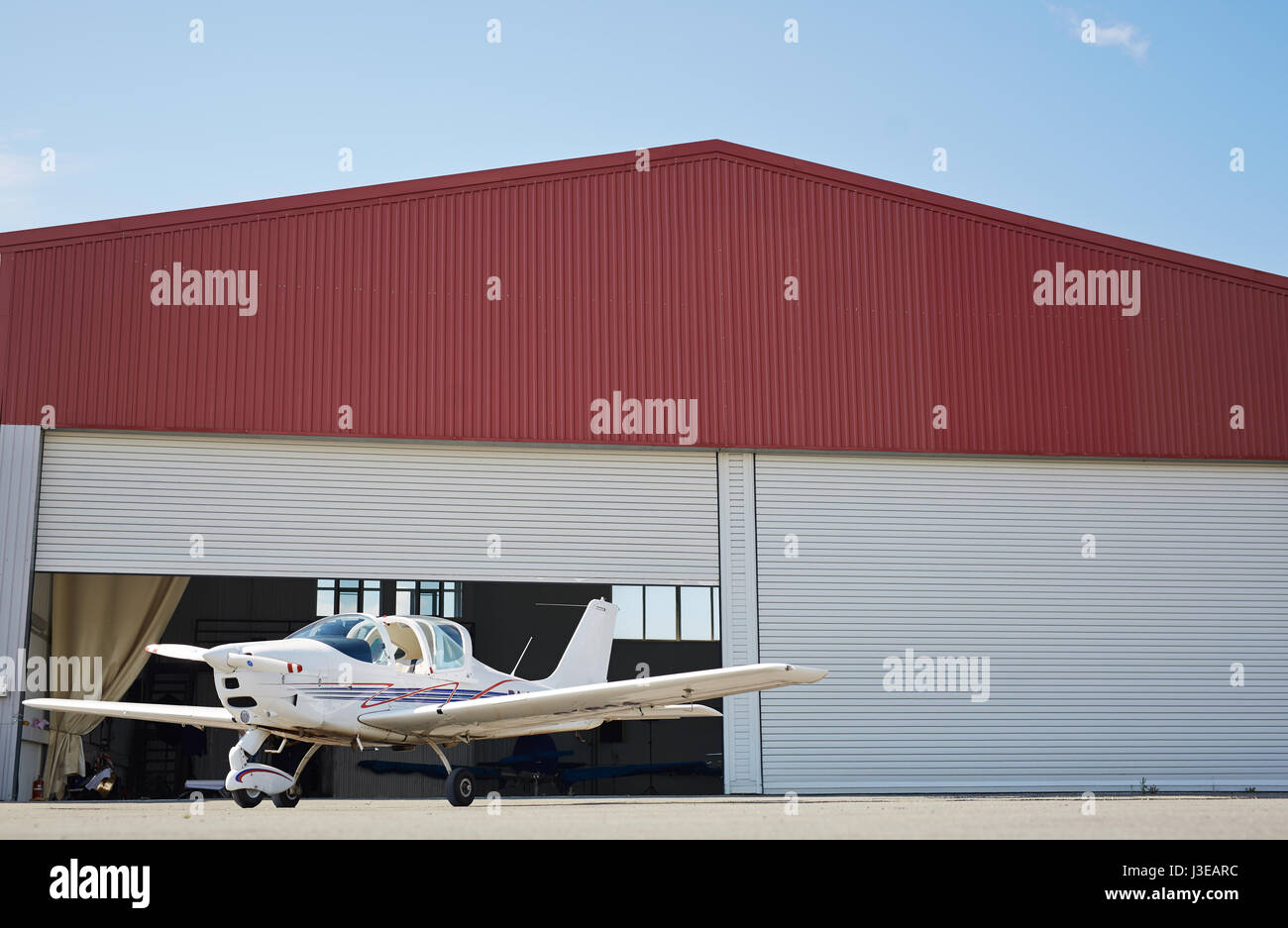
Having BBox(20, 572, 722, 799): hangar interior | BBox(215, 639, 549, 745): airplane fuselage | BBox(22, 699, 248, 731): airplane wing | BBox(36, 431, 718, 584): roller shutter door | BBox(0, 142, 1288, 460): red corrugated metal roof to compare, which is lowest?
BBox(20, 572, 722, 799): hangar interior

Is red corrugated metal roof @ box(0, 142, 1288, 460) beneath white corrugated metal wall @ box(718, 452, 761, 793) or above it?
above

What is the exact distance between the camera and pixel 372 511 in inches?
654

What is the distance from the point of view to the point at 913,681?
17.1 metres

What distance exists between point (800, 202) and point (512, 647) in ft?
52.1

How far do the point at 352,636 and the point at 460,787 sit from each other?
1.89m

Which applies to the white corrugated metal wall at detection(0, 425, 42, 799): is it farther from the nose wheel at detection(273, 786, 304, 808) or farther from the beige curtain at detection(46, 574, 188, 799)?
the nose wheel at detection(273, 786, 304, 808)

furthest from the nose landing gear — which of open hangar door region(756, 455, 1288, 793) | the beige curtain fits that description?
the beige curtain

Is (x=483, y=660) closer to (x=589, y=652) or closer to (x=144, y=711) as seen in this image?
(x=589, y=652)

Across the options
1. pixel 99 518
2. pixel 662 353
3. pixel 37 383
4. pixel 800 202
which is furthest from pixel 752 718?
pixel 37 383

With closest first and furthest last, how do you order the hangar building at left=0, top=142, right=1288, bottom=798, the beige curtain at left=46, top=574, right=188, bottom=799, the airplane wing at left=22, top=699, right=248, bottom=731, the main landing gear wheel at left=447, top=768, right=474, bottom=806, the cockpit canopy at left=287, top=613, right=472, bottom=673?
1. the cockpit canopy at left=287, top=613, right=472, bottom=673
2. the main landing gear wheel at left=447, top=768, right=474, bottom=806
3. the airplane wing at left=22, top=699, right=248, bottom=731
4. the hangar building at left=0, top=142, right=1288, bottom=798
5. the beige curtain at left=46, top=574, right=188, bottom=799

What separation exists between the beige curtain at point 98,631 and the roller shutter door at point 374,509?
2890 mm

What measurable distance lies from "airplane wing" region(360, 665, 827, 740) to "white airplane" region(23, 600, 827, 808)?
0.01 metres

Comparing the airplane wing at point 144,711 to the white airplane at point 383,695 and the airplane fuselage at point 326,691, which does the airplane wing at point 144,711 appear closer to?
Result: the white airplane at point 383,695

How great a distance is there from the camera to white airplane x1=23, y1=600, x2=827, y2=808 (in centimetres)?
1076
